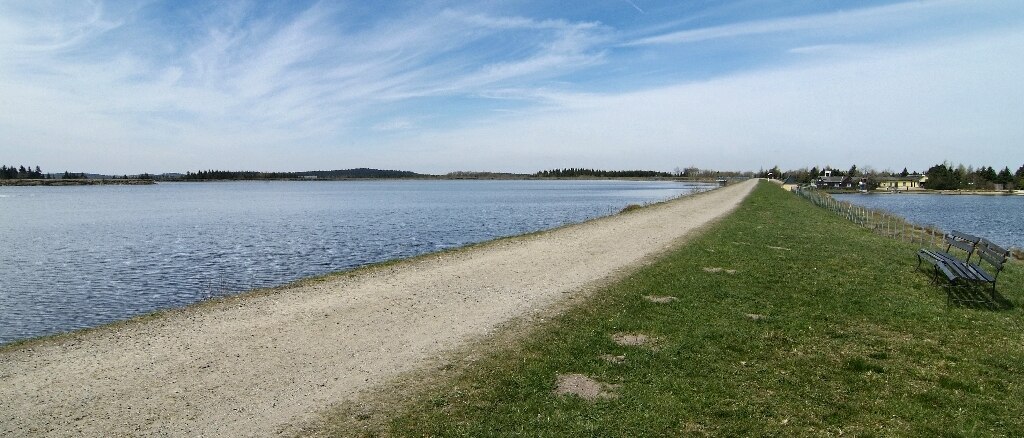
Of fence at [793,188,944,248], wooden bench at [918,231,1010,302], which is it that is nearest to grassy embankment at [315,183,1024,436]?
wooden bench at [918,231,1010,302]

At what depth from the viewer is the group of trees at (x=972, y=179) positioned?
152000 millimetres

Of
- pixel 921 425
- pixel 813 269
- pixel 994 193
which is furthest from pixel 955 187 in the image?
pixel 921 425

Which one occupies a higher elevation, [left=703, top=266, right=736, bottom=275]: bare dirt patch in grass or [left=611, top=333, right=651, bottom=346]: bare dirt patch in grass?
[left=703, top=266, right=736, bottom=275]: bare dirt patch in grass

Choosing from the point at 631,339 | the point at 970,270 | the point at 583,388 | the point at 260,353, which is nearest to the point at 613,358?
the point at 631,339

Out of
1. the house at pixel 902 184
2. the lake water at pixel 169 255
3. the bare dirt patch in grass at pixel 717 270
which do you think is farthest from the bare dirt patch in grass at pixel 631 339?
the house at pixel 902 184

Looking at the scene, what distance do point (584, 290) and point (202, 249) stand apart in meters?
24.4

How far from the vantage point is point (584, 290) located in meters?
13.6

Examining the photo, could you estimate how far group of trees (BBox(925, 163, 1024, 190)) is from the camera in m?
152

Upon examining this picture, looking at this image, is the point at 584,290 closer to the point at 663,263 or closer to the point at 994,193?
the point at 663,263

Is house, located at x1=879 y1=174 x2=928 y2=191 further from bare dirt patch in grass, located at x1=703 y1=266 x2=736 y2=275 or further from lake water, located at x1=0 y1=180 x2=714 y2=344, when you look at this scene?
bare dirt patch in grass, located at x1=703 y1=266 x2=736 y2=275

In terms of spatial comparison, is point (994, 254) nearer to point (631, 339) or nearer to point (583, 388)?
point (631, 339)

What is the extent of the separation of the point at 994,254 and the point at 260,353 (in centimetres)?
1527

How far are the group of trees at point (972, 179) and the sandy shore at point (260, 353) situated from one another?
18341cm

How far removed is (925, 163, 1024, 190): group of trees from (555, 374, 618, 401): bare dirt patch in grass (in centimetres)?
18865
